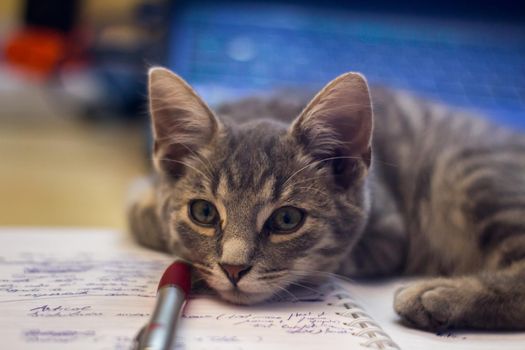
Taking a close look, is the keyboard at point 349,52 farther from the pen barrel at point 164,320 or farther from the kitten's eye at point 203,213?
the pen barrel at point 164,320

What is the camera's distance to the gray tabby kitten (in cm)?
84

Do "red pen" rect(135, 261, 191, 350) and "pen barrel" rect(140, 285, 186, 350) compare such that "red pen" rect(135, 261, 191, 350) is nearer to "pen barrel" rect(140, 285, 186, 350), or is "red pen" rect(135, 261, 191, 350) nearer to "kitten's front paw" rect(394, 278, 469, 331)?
"pen barrel" rect(140, 285, 186, 350)

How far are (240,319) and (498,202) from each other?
560mm

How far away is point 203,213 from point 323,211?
0.64 feet

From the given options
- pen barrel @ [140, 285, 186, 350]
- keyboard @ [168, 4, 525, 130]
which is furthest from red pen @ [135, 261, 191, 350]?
keyboard @ [168, 4, 525, 130]

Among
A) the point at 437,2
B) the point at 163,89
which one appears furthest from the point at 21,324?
the point at 437,2

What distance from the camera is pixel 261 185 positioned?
2.83 feet

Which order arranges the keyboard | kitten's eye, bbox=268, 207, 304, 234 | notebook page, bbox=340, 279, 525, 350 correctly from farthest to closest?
the keyboard < kitten's eye, bbox=268, 207, 304, 234 < notebook page, bbox=340, 279, 525, 350

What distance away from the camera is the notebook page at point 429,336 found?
758 millimetres

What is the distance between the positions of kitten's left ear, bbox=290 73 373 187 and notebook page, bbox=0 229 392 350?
0.71 feet

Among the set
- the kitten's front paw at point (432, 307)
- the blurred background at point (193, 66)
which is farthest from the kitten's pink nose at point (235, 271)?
the blurred background at point (193, 66)

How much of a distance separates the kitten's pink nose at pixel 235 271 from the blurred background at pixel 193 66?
0.68 metres

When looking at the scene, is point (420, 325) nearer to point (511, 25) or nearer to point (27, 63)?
point (511, 25)

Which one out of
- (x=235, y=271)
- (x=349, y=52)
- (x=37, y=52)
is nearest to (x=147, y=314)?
(x=235, y=271)
